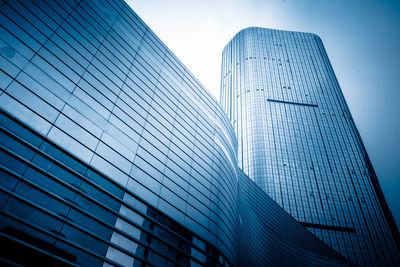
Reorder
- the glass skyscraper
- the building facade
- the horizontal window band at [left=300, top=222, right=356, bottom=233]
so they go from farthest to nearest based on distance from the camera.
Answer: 1. the glass skyscraper
2. the horizontal window band at [left=300, top=222, right=356, bottom=233]
3. the building facade

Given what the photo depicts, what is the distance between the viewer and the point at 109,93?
15.5 meters

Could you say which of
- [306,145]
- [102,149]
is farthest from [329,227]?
[102,149]

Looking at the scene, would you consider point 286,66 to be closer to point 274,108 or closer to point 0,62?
point 274,108

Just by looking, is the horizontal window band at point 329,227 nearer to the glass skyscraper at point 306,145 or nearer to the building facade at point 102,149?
the glass skyscraper at point 306,145

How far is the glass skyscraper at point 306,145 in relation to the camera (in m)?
69.0

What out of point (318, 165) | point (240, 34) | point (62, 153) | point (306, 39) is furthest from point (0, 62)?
point (306, 39)

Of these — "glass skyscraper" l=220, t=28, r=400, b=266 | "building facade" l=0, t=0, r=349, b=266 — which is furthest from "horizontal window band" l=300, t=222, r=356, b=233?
"building facade" l=0, t=0, r=349, b=266

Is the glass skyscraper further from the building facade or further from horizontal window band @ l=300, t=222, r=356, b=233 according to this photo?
the building facade

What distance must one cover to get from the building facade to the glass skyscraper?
5620 cm

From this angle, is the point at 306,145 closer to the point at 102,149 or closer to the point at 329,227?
the point at 329,227

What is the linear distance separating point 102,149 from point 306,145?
84.1 m

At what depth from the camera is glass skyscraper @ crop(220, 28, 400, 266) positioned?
69.0 m

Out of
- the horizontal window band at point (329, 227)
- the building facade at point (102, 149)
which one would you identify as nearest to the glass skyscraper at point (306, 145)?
the horizontal window band at point (329, 227)

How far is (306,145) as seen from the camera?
279ft
